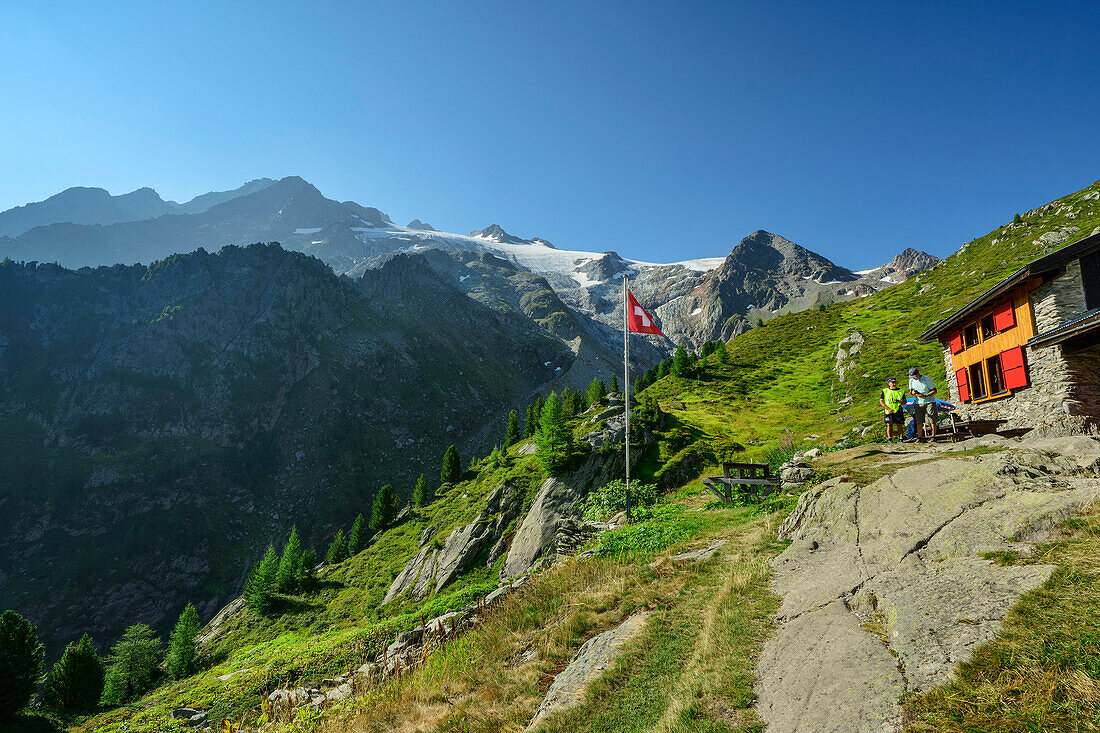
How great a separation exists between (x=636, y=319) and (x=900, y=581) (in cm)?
1446

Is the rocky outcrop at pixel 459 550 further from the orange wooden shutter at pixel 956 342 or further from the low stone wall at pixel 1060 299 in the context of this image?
the low stone wall at pixel 1060 299

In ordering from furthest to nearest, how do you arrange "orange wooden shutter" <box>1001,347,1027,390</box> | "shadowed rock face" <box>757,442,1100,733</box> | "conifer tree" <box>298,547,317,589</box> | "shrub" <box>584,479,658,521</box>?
"conifer tree" <box>298,547,317,589</box>, "shrub" <box>584,479,658,521</box>, "orange wooden shutter" <box>1001,347,1027,390</box>, "shadowed rock face" <box>757,442,1100,733</box>

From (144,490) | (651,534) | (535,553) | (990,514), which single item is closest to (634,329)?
(651,534)

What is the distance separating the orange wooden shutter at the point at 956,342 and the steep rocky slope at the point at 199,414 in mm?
114673

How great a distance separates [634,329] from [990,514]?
1358 cm

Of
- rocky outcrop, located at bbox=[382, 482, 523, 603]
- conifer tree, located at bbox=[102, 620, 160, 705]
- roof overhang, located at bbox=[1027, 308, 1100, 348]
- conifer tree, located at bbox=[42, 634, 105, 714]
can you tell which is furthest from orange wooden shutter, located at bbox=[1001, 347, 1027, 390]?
conifer tree, located at bbox=[42, 634, 105, 714]

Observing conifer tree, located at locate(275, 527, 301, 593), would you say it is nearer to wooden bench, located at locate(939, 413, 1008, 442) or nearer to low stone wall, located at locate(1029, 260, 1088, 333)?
wooden bench, located at locate(939, 413, 1008, 442)

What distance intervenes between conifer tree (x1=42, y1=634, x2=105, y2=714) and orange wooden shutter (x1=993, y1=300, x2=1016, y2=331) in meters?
70.2

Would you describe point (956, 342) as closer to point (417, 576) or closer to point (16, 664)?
point (417, 576)

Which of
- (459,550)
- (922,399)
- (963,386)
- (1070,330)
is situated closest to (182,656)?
(459,550)

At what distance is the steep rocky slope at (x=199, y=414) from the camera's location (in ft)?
304

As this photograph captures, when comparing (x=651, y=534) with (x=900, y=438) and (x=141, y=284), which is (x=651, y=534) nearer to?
(x=900, y=438)

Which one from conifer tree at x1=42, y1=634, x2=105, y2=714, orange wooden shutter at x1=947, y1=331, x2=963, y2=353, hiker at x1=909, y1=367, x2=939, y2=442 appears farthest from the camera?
conifer tree at x1=42, y1=634, x2=105, y2=714

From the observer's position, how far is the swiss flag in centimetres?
1995
